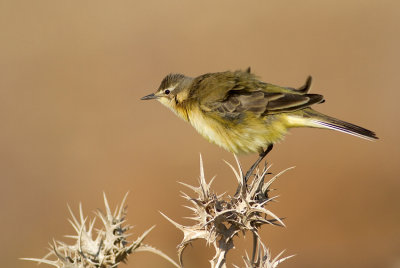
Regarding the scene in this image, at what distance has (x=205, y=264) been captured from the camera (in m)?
11.2

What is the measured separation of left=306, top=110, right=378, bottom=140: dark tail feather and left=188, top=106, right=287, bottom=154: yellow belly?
0.34 metres

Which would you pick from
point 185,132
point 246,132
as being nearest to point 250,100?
point 246,132

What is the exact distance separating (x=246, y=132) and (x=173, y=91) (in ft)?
3.99

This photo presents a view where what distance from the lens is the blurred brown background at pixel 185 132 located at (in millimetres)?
12273

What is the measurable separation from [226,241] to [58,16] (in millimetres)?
17259

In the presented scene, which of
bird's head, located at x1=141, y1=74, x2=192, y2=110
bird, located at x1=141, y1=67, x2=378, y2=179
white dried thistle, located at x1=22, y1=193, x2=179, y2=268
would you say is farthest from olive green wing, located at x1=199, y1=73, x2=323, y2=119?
white dried thistle, located at x1=22, y1=193, x2=179, y2=268

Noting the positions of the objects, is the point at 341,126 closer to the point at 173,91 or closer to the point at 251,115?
the point at 251,115

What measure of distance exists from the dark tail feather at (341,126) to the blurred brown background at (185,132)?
5.30 metres

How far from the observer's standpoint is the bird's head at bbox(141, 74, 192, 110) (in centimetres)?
689

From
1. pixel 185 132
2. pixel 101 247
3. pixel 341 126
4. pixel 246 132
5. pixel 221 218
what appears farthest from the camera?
pixel 185 132

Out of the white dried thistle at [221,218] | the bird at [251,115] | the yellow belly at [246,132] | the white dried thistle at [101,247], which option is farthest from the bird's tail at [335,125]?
the white dried thistle at [101,247]

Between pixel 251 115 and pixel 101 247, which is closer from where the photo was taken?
pixel 101 247

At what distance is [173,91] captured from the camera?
22.9 ft

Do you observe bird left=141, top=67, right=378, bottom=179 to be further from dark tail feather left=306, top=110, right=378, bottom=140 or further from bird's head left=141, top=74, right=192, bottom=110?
bird's head left=141, top=74, right=192, bottom=110
